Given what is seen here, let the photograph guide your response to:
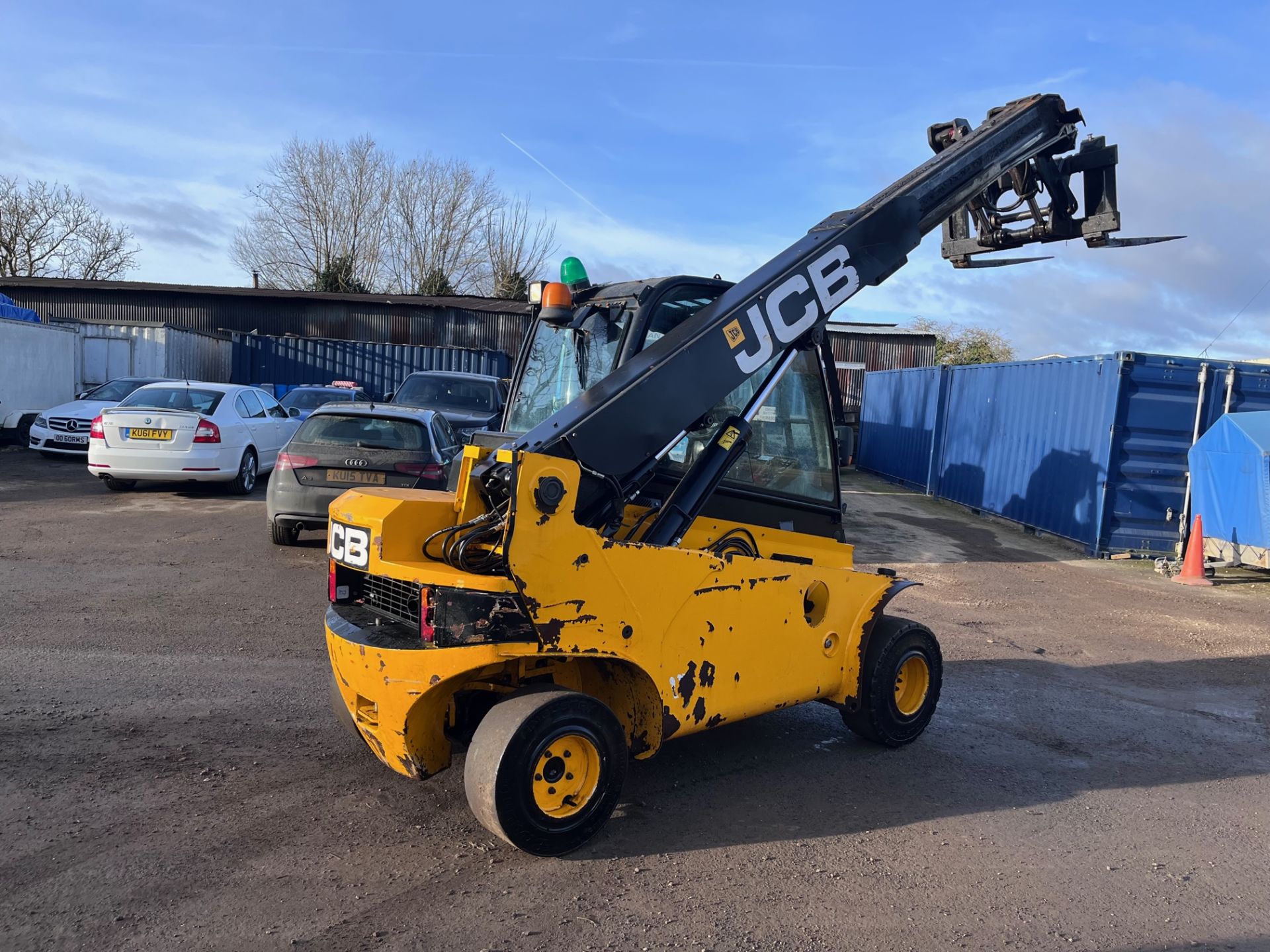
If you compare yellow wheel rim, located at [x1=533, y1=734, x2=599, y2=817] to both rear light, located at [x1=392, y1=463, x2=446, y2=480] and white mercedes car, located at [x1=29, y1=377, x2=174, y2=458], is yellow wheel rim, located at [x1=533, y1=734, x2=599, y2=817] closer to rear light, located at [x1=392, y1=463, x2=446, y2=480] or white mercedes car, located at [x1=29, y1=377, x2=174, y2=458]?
rear light, located at [x1=392, y1=463, x2=446, y2=480]

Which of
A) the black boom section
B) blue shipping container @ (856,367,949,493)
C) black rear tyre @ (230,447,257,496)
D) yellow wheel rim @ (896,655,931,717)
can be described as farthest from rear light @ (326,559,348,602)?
blue shipping container @ (856,367,949,493)

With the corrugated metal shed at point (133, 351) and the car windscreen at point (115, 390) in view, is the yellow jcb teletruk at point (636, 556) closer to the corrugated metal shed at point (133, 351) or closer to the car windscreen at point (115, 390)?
the car windscreen at point (115, 390)

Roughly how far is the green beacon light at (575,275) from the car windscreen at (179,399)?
975 cm

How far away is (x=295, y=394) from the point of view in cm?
1859

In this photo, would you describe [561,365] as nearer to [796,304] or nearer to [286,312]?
[796,304]

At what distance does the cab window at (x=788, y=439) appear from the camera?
4668mm

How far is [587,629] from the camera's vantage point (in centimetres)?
360

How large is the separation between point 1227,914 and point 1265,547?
894 centimetres

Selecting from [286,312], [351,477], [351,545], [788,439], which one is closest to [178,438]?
[351,477]

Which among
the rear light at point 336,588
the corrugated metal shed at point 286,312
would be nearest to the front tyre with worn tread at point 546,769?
the rear light at point 336,588

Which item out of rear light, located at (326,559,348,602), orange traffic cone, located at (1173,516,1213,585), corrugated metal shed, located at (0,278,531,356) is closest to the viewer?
rear light, located at (326,559,348,602)

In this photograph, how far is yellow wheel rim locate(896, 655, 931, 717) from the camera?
525cm

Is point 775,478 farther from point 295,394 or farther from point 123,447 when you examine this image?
point 295,394

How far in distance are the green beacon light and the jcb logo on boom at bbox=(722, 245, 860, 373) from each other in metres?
1.05
